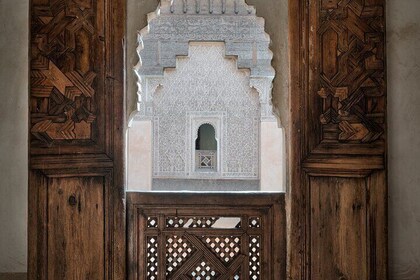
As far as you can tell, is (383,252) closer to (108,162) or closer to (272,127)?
(108,162)

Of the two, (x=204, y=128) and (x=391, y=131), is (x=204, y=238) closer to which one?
(x=391, y=131)

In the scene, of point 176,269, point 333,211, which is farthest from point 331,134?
point 176,269

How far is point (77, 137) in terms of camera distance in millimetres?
2928

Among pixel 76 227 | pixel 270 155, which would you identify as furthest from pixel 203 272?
pixel 270 155

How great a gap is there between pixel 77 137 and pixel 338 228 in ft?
5.01

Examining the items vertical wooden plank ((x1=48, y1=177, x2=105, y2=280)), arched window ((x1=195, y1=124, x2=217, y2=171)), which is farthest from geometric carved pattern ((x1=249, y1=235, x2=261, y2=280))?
arched window ((x1=195, y1=124, x2=217, y2=171))

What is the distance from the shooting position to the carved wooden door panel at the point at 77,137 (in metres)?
2.90

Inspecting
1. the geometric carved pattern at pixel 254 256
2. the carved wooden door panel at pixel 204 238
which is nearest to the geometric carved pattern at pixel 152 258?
the carved wooden door panel at pixel 204 238

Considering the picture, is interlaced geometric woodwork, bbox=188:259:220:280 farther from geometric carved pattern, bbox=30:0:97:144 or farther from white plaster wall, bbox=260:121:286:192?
white plaster wall, bbox=260:121:286:192

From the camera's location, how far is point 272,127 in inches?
477

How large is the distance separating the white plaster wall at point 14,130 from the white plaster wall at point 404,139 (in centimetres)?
201

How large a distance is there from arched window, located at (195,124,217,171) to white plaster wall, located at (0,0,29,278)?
962 cm

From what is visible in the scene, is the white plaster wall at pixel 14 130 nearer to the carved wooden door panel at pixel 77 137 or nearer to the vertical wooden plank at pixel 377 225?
the carved wooden door panel at pixel 77 137

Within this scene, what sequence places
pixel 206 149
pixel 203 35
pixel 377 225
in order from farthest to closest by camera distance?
pixel 206 149, pixel 203 35, pixel 377 225
